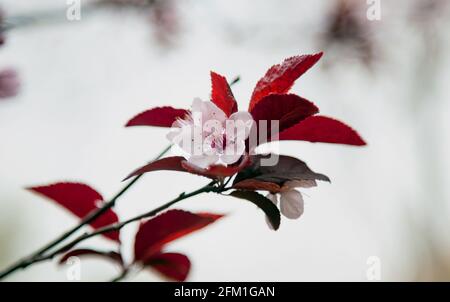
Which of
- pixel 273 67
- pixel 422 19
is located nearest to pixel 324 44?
pixel 422 19

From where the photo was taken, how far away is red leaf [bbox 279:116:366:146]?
0.49 metres

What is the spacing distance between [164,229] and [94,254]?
0.21 ft

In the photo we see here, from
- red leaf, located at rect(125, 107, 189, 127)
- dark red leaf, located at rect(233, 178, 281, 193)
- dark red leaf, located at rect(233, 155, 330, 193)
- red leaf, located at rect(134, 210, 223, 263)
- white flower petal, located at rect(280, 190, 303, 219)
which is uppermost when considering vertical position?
red leaf, located at rect(125, 107, 189, 127)

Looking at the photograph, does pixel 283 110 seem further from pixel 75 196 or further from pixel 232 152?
pixel 75 196

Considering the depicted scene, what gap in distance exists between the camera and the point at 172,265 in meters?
0.52

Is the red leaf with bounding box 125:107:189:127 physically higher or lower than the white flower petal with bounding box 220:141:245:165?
higher

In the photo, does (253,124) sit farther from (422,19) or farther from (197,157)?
(422,19)

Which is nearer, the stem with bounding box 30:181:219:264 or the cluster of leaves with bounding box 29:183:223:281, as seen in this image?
the stem with bounding box 30:181:219:264

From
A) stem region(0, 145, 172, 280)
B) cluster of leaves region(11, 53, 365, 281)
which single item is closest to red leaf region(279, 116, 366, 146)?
cluster of leaves region(11, 53, 365, 281)

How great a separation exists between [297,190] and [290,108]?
0.25 feet

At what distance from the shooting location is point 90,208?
52cm

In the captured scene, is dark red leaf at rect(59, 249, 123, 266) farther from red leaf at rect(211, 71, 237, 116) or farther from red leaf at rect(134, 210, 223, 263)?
red leaf at rect(211, 71, 237, 116)

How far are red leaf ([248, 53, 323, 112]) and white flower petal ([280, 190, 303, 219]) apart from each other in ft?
0.26

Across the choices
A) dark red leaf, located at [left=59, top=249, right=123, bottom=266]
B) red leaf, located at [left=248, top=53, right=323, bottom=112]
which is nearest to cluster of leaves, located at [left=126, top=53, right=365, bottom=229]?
red leaf, located at [left=248, top=53, right=323, bottom=112]
